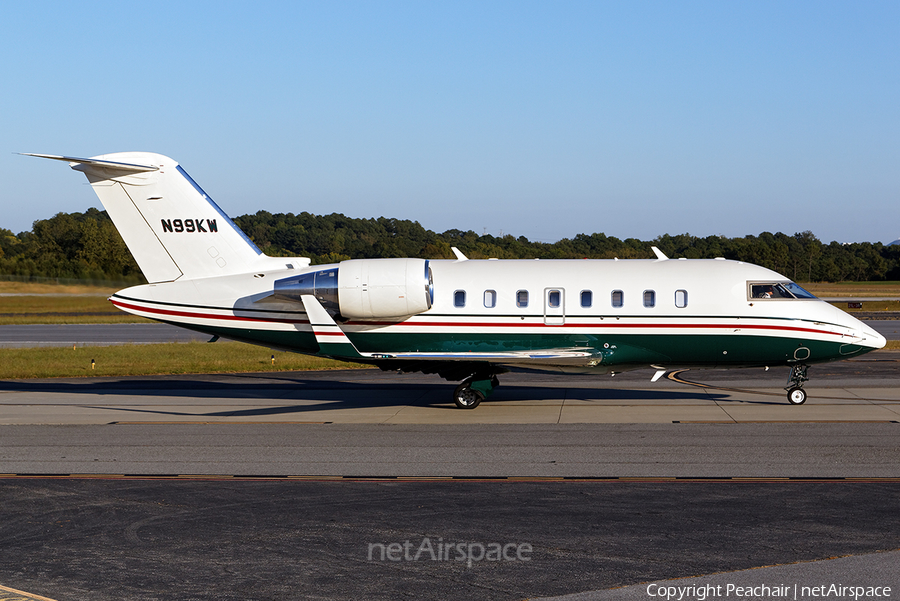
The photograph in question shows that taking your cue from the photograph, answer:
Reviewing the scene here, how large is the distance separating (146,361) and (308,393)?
38.4 feet

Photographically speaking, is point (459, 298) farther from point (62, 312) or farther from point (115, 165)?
point (62, 312)

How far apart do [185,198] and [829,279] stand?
112118 mm

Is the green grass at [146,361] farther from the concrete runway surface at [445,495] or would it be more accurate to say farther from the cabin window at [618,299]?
the cabin window at [618,299]

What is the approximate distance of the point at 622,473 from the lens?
13984mm

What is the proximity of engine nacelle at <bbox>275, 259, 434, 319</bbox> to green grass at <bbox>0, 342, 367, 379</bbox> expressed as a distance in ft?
34.6

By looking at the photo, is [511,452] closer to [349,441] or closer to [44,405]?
[349,441]

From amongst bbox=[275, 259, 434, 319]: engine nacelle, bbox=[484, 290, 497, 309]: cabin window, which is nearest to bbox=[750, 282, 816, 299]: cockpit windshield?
bbox=[484, 290, 497, 309]: cabin window

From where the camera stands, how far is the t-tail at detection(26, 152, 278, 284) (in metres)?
21.0

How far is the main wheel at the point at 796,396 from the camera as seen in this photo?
2091 centimetres

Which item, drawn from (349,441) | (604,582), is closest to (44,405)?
(349,441)

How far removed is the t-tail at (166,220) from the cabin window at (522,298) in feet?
22.7

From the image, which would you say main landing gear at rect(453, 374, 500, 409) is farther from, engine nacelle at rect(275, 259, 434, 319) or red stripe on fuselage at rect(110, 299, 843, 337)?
engine nacelle at rect(275, 259, 434, 319)

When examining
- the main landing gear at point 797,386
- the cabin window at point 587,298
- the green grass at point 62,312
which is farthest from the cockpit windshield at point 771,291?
the green grass at point 62,312

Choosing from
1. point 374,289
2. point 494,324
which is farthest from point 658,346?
point 374,289
